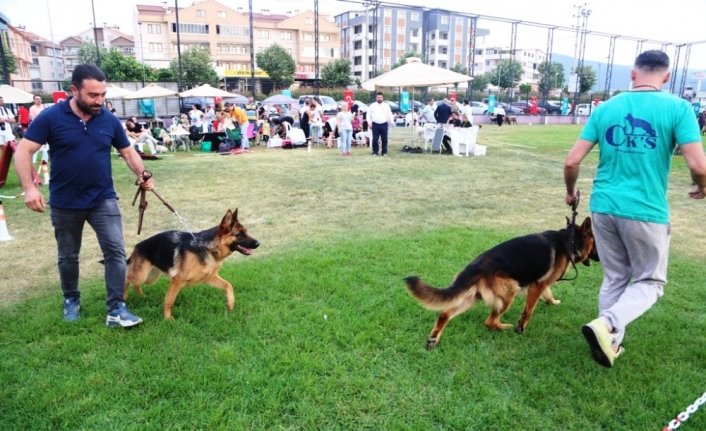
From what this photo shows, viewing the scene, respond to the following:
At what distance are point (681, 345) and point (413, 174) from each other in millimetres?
8025

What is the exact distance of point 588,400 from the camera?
8.99 feet

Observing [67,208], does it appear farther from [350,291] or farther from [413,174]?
[413,174]

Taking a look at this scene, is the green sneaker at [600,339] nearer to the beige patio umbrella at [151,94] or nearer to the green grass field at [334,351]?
the green grass field at [334,351]

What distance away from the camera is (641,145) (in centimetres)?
266

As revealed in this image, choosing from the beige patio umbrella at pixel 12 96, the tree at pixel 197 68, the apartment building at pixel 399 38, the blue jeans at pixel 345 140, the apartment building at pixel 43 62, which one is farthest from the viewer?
the apartment building at pixel 43 62

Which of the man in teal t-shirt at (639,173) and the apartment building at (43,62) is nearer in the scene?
the man in teal t-shirt at (639,173)

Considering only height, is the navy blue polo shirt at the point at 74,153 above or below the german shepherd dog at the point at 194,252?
above

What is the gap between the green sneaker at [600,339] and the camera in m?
2.59

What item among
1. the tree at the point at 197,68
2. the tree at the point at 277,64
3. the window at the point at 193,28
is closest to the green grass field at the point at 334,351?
the tree at the point at 197,68

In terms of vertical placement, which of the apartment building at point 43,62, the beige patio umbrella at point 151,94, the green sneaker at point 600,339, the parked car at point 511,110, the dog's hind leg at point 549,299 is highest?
the apartment building at point 43,62

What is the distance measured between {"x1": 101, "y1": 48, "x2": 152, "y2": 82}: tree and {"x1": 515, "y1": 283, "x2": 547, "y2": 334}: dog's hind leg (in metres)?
47.2

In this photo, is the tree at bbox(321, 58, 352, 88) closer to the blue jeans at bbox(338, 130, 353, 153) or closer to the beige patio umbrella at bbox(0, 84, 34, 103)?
the beige patio umbrella at bbox(0, 84, 34, 103)

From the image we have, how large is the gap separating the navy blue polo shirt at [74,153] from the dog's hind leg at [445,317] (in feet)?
9.10

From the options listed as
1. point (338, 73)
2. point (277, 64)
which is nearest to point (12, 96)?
Result: point (338, 73)
